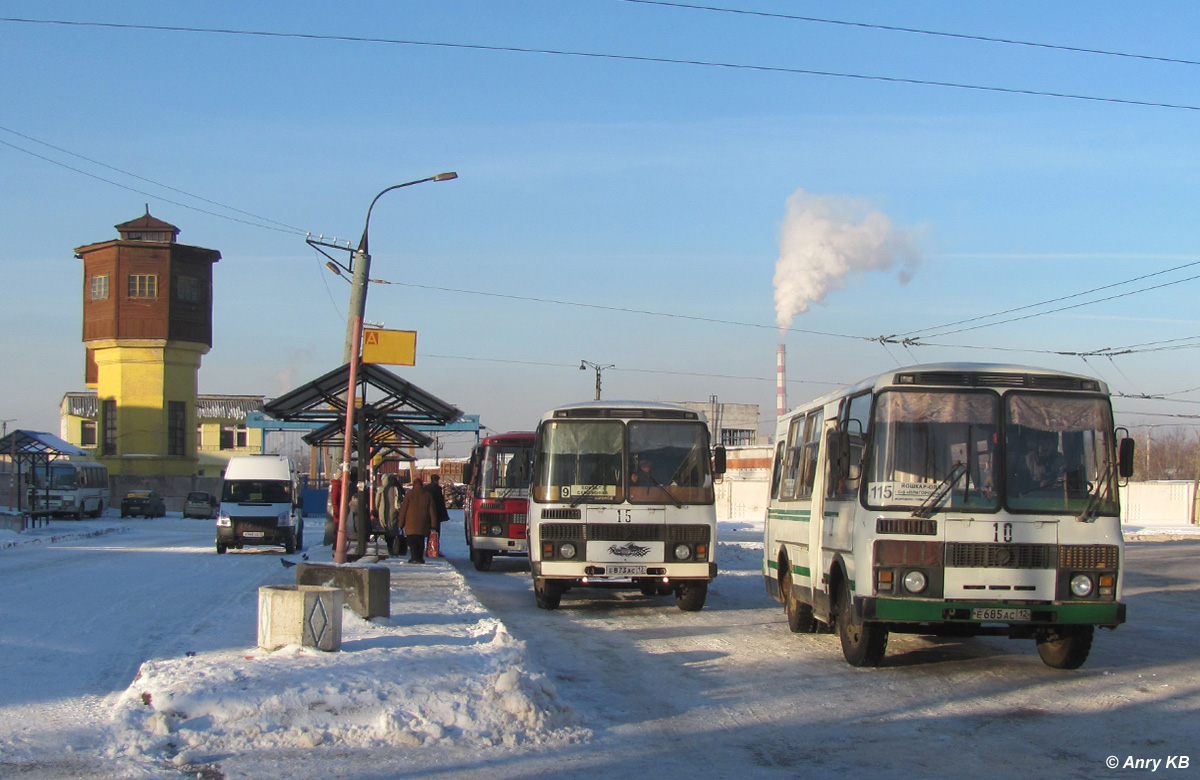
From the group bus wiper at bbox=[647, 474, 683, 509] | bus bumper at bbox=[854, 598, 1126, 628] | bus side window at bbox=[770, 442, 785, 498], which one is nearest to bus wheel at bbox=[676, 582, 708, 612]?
bus wiper at bbox=[647, 474, 683, 509]

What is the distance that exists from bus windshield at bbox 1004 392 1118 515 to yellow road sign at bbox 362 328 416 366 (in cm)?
1661

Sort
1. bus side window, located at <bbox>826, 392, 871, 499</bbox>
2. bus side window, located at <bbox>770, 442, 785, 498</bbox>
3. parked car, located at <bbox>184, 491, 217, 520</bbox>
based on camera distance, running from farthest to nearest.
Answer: parked car, located at <bbox>184, 491, 217, 520</bbox>
bus side window, located at <bbox>770, 442, 785, 498</bbox>
bus side window, located at <bbox>826, 392, 871, 499</bbox>

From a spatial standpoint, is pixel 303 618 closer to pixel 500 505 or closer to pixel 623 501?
pixel 623 501

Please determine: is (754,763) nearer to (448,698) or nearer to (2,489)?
(448,698)

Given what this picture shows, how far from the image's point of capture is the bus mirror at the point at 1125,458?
9906 mm

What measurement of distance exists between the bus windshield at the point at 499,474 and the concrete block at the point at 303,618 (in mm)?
13468

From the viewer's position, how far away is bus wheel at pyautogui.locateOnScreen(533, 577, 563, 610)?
15430 mm

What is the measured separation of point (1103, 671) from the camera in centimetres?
1060

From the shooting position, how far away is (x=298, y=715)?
24.9 ft

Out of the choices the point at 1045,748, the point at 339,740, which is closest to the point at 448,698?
the point at 339,740

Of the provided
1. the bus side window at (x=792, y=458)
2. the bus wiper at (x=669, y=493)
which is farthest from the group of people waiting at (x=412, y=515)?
the bus side window at (x=792, y=458)

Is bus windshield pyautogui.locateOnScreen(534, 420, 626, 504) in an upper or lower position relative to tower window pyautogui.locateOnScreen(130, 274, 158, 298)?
lower

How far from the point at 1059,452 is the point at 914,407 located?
1.35 m

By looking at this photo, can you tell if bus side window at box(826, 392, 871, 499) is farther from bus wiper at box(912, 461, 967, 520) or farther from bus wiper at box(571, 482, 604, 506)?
bus wiper at box(571, 482, 604, 506)
